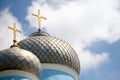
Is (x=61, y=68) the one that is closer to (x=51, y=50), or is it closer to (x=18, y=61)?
(x=51, y=50)

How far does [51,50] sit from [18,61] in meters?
2.91

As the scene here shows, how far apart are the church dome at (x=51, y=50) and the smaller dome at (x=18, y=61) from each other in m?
1.89

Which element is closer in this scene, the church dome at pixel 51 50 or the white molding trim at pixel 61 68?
the white molding trim at pixel 61 68

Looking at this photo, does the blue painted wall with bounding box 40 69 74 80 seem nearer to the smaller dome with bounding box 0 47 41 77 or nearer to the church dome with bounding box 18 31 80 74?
the church dome with bounding box 18 31 80 74

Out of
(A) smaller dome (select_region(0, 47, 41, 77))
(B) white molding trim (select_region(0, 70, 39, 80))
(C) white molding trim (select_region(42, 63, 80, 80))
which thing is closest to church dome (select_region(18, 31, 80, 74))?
(C) white molding trim (select_region(42, 63, 80, 80))

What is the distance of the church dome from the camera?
60.8 ft

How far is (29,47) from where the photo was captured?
18.8 m

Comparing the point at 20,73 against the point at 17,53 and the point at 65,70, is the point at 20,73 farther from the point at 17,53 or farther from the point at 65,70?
the point at 65,70

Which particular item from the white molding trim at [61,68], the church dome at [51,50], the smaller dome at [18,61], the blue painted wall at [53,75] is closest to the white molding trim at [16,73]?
the smaller dome at [18,61]

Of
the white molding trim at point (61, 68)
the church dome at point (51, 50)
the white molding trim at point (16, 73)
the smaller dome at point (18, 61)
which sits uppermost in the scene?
the church dome at point (51, 50)

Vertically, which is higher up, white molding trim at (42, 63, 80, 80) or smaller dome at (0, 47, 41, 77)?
white molding trim at (42, 63, 80, 80)

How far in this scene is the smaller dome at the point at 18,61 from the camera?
52.6 ft

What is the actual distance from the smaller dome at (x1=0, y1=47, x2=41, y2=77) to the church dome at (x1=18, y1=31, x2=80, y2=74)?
1891 mm

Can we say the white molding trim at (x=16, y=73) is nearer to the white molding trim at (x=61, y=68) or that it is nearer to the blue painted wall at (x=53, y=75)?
the blue painted wall at (x=53, y=75)
